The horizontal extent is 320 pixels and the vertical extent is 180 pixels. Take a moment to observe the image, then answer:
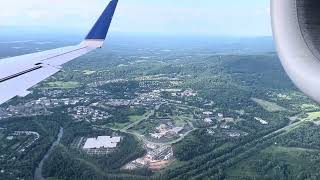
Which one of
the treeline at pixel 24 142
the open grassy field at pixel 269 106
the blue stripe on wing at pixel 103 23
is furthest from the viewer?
the open grassy field at pixel 269 106

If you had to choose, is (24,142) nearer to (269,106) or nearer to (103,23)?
(103,23)

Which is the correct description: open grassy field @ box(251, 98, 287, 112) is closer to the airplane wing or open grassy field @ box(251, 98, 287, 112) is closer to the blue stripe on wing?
the airplane wing

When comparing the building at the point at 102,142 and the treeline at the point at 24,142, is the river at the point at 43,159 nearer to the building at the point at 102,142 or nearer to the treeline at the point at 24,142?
the treeline at the point at 24,142

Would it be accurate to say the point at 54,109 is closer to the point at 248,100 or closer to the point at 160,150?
the point at 160,150

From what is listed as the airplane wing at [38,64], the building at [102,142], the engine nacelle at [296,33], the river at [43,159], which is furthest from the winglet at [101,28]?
the building at [102,142]

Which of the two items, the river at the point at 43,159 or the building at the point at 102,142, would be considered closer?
the river at the point at 43,159

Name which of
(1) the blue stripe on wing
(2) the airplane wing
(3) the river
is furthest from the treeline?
(1) the blue stripe on wing

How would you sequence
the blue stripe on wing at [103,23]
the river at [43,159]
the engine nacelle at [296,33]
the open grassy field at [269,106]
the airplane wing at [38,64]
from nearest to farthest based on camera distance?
the engine nacelle at [296,33]
the airplane wing at [38,64]
the blue stripe on wing at [103,23]
the river at [43,159]
the open grassy field at [269,106]

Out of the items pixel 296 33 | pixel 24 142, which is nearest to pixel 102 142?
pixel 24 142
